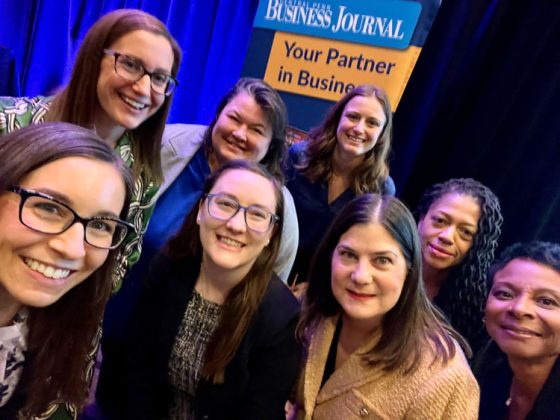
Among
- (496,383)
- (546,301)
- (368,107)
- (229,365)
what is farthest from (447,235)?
(229,365)

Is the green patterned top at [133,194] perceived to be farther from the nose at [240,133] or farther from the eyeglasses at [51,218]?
the nose at [240,133]

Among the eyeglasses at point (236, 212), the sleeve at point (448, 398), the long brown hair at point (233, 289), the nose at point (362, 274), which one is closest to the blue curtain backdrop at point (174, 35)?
the long brown hair at point (233, 289)

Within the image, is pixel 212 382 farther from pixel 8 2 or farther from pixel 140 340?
pixel 8 2

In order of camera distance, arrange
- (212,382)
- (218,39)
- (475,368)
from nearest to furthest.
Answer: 1. (212,382)
2. (475,368)
3. (218,39)

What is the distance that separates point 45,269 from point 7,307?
0.71 feet

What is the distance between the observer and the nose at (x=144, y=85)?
137 centimetres

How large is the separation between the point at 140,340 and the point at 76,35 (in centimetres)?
303

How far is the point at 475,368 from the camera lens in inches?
63.8

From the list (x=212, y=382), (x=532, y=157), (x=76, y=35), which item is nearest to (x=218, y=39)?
(x=76, y=35)

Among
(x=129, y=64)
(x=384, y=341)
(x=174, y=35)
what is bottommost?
(x=384, y=341)

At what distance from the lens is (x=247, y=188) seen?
1.34 m

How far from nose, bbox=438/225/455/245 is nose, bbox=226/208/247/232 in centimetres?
84

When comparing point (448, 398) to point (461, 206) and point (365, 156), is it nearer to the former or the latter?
point (461, 206)

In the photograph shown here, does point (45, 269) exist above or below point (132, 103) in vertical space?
below
